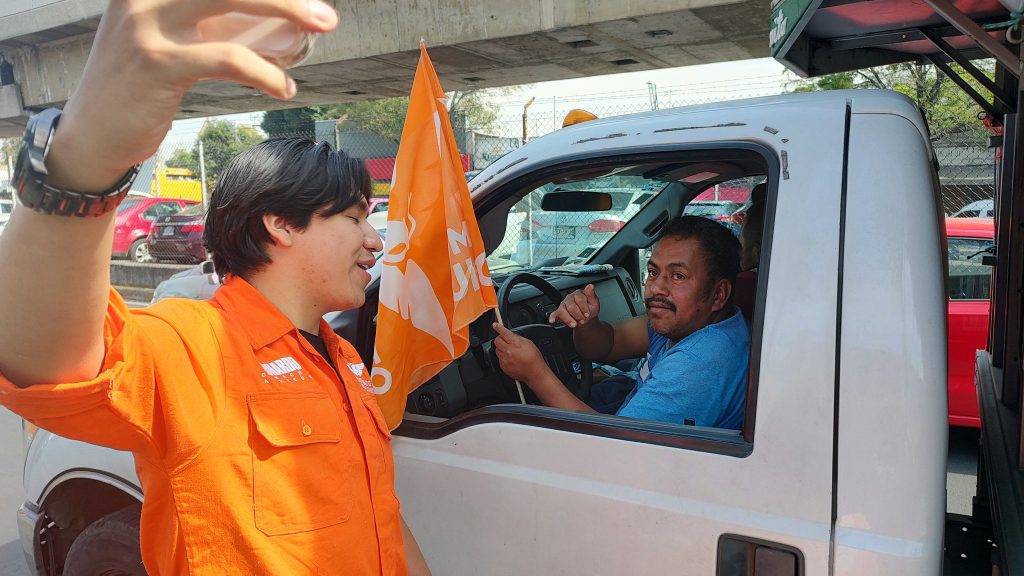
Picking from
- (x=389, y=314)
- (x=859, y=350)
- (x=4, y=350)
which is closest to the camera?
(x=4, y=350)

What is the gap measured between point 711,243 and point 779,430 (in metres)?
0.92

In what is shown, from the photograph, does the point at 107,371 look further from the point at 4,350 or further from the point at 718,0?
the point at 718,0

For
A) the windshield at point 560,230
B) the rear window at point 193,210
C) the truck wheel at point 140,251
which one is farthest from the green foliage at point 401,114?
the windshield at point 560,230

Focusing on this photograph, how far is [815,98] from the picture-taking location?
66.4 inches

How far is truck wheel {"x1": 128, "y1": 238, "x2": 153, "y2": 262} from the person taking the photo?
53.0 ft

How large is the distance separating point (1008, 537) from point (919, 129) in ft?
2.84

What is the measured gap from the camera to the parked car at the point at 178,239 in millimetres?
14508

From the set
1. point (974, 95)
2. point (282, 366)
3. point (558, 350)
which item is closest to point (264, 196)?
point (282, 366)

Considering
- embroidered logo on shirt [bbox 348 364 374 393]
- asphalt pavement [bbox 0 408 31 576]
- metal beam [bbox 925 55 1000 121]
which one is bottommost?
asphalt pavement [bbox 0 408 31 576]

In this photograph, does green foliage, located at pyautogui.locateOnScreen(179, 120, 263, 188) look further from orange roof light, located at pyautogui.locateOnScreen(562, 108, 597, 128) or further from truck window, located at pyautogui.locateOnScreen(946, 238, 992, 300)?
orange roof light, located at pyautogui.locateOnScreen(562, 108, 597, 128)

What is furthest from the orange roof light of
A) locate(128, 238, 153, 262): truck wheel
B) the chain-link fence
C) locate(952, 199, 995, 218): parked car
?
locate(128, 238, 153, 262): truck wheel

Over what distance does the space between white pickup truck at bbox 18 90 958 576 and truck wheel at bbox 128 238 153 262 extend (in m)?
16.1

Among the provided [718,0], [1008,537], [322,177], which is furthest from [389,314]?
[718,0]

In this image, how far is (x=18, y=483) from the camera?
4.78 m
